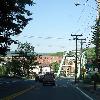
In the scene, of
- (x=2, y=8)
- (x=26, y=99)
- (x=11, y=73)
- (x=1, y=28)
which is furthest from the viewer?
(x=11, y=73)

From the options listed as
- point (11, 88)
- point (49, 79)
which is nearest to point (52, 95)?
point (11, 88)

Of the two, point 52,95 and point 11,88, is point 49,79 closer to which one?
point 11,88

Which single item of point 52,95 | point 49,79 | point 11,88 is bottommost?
point 52,95

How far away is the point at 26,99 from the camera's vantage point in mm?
27703

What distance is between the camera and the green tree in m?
44.8

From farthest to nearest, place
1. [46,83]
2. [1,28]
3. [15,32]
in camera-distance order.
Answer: [46,83]
[15,32]
[1,28]

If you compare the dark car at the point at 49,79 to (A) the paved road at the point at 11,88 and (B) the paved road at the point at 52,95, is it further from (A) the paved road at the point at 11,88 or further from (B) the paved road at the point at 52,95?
(B) the paved road at the point at 52,95

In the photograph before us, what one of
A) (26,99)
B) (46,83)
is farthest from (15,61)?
(26,99)

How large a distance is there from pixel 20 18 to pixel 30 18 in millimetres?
1442

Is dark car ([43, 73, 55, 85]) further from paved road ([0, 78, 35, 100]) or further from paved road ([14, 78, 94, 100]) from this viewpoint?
paved road ([14, 78, 94, 100])

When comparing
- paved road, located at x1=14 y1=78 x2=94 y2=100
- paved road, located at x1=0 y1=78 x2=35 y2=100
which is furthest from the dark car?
paved road, located at x1=14 y1=78 x2=94 y2=100

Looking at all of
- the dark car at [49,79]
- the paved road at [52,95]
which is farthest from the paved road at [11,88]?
the dark car at [49,79]

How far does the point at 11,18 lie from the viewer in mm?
48531

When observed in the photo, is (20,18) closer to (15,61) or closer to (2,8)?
(2,8)
